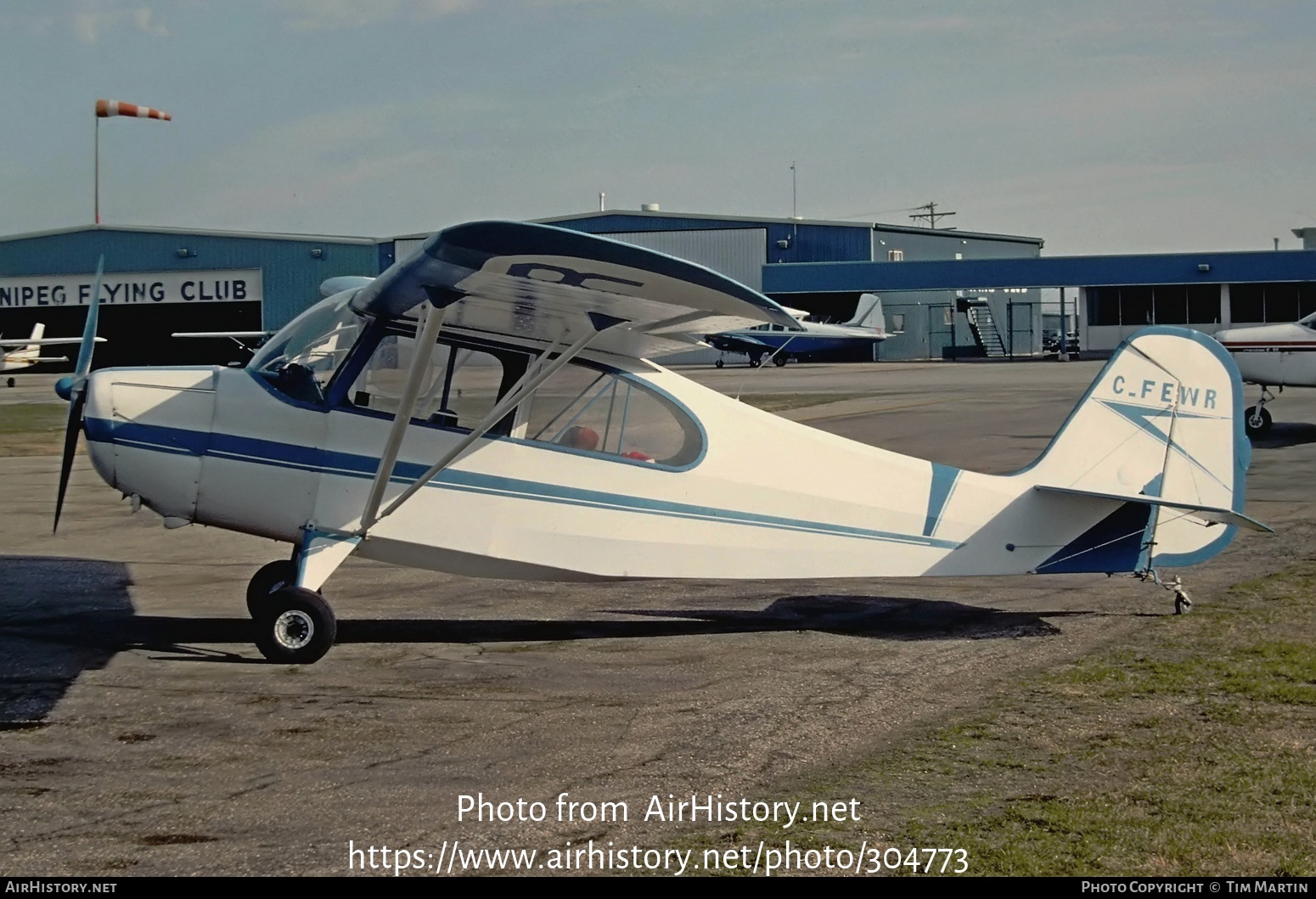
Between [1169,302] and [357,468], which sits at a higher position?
[1169,302]

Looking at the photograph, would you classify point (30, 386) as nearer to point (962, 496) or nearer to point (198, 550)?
point (198, 550)

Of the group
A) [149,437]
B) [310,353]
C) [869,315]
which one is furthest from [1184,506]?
[869,315]

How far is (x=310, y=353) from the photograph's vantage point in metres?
8.10

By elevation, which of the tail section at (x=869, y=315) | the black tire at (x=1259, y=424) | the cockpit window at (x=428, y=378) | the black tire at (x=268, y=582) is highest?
the tail section at (x=869, y=315)

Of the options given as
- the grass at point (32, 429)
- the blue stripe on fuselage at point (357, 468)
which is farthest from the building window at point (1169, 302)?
the blue stripe on fuselage at point (357, 468)

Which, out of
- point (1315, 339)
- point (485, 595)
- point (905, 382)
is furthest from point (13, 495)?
point (905, 382)

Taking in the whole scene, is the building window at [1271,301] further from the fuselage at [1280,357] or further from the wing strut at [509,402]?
the wing strut at [509,402]

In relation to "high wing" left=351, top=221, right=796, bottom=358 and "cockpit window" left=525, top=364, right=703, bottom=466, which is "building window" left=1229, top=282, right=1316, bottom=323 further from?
"high wing" left=351, top=221, right=796, bottom=358

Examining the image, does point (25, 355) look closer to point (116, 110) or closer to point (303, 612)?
point (116, 110)

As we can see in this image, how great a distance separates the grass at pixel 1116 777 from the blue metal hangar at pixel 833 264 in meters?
63.2

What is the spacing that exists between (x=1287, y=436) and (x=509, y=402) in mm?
18708

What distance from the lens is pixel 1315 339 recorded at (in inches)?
878

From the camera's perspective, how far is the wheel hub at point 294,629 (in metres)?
7.65

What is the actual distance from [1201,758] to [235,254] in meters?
61.3
